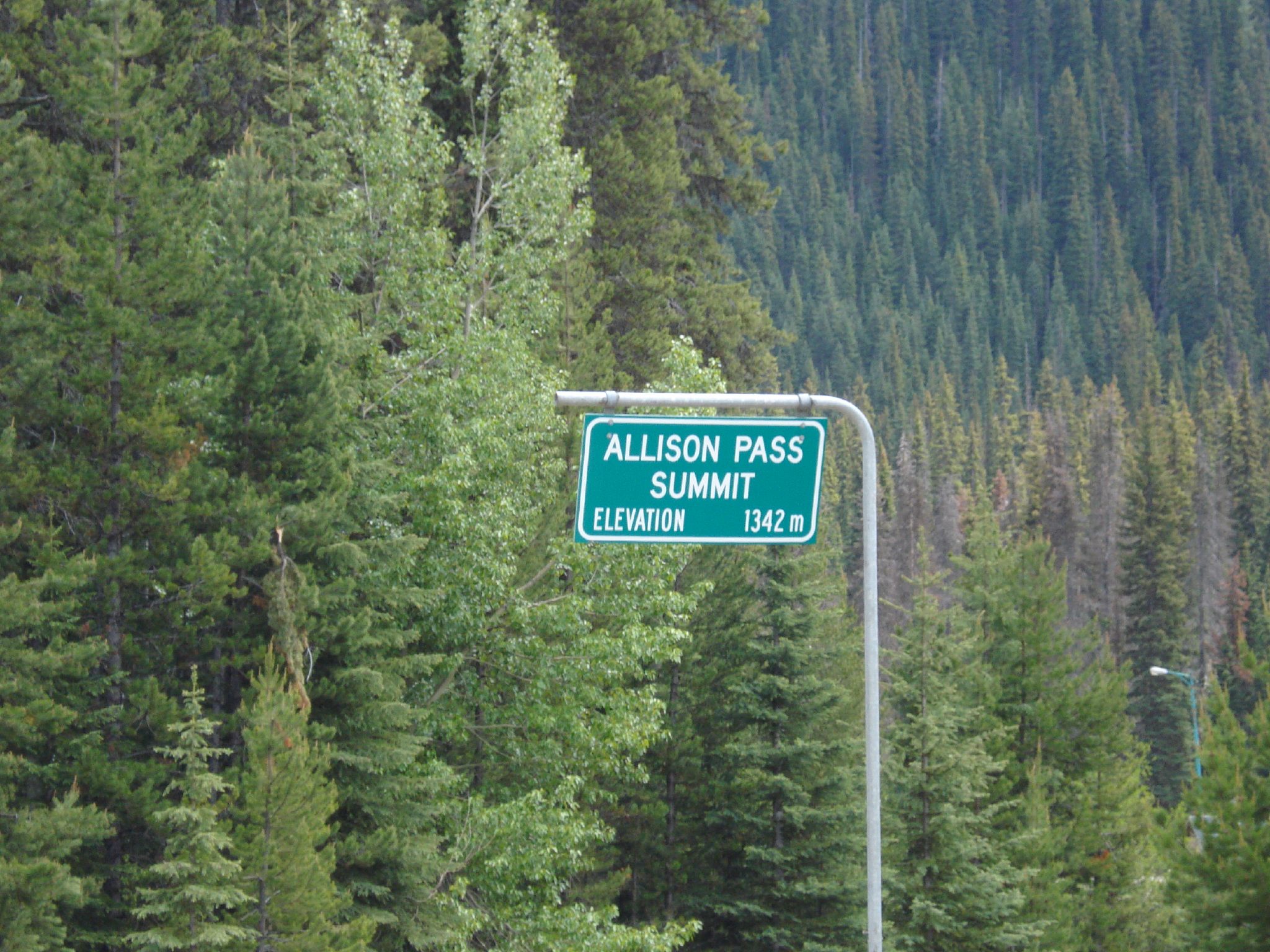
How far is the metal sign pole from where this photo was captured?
6660 millimetres

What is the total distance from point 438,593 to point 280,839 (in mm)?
5778

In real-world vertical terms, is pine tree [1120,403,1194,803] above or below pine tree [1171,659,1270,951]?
above

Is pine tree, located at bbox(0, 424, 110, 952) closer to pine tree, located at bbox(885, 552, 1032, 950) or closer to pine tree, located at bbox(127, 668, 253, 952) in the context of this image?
pine tree, located at bbox(127, 668, 253, 952)

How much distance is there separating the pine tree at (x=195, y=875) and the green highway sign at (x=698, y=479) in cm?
836

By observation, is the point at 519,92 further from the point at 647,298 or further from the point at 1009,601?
the point at 1009,601

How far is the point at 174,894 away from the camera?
44.2ft

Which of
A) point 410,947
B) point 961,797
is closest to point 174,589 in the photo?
point 410,947

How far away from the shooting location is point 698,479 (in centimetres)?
668

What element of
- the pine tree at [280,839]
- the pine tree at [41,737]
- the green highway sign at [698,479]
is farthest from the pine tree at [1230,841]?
the green highway sign at [698,479]

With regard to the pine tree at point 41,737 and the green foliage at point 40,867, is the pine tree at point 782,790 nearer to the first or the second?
the pine tree at point 41,737

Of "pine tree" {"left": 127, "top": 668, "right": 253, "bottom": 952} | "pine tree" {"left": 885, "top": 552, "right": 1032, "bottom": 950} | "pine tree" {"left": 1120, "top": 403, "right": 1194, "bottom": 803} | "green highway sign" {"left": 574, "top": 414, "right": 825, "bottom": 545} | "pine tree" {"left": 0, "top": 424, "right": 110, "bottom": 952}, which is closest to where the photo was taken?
"green highway sign" {"left": 574, "top": 414, "right": 825, "bottom": 545}

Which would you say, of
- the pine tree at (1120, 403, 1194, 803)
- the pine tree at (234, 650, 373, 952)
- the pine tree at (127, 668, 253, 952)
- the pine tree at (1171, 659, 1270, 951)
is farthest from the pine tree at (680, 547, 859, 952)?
the pine tree at (1120, 403, 1194, 803)

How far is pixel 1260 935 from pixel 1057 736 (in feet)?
39.6

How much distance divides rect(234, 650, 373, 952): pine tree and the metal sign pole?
Answer: 8490 mm
